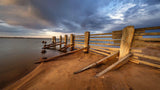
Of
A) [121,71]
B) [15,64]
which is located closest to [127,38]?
[121,71]

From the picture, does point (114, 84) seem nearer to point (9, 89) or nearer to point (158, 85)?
point (158, 85)

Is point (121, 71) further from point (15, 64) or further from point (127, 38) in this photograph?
point (15, 64)

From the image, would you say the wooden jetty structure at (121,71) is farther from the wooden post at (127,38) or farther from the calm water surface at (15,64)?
the calm water surface at (15,64)

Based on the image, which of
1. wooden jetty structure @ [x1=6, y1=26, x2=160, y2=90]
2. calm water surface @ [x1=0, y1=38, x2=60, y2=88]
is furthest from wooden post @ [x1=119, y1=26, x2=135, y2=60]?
calm water surface @ [x1=0, y1=38, x2=60, y2=88]

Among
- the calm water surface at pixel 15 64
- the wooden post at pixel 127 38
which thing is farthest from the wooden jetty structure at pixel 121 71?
the calm water surface at pixel 15 64

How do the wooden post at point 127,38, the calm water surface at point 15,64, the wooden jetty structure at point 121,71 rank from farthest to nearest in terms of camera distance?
the calm water surface at point 15,64
the wooden post at point 127,38
the wooden jetty structure at point 121,71

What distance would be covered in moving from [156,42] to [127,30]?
113 centimetres

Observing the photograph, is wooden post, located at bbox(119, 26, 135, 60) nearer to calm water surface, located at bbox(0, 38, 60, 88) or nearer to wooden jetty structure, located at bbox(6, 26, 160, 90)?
wooden jetty structure, located at bbox(6, 26, 160, 90)

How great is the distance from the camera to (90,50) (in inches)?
218

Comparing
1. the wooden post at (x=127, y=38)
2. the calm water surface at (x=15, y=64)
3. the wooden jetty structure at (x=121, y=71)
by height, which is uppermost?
Answer: the wooden post at (x=127, y=38)

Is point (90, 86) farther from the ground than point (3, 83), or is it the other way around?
point (90, 86)

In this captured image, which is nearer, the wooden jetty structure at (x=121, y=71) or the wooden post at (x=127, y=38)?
the wooden jetty structure at (x=121, y=71)

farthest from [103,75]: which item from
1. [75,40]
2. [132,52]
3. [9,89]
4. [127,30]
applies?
[75,40]

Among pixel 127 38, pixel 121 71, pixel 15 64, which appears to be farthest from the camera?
pixel 15 64
